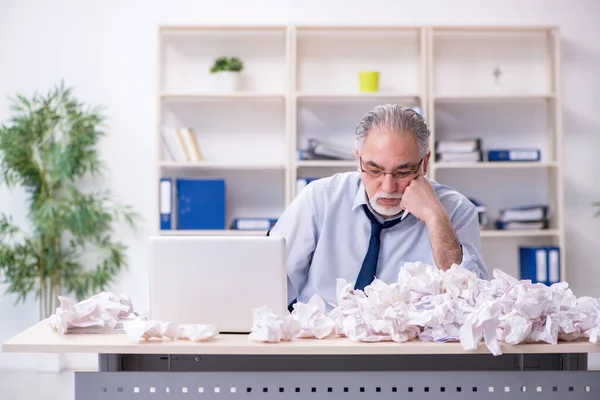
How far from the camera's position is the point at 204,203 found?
4.54m

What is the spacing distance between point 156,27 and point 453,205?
256 cm

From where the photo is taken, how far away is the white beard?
2.58 m

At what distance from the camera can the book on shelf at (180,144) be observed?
180 inches

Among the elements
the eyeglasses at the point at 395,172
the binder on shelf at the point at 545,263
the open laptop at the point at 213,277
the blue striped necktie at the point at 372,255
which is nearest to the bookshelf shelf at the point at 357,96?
the binder on shelf at the point at 545,263

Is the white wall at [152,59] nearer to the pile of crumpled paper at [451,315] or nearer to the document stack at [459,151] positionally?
the document stack at [459,151]

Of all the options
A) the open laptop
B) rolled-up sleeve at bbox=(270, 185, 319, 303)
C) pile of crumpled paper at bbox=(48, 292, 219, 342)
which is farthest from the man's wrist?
pile of crumpled paper at bbox=(48, 292, 219, 342)

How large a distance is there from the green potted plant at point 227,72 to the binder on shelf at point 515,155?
4.95 ft

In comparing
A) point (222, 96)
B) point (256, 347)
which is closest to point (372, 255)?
point (256, 347)

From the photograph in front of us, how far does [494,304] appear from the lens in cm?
168

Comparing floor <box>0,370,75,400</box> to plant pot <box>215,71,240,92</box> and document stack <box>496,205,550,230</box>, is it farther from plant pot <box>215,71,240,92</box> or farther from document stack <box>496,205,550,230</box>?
document stack <box>496,205,550,230</box>

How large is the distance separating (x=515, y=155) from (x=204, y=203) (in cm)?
179

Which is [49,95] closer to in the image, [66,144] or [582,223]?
[66,144]

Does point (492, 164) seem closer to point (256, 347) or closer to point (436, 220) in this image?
point (436, 220)

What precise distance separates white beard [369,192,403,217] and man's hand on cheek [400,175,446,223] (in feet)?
0.13
